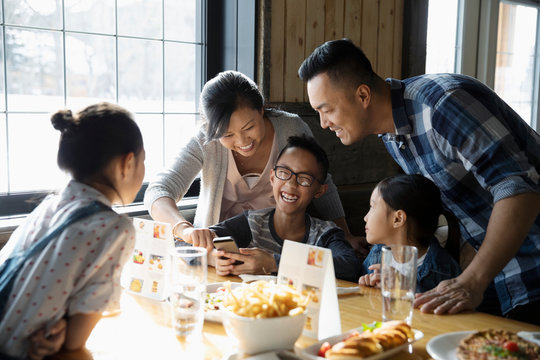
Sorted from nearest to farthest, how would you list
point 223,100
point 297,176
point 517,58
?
point 297,176 → point 223,100 → point 517,58

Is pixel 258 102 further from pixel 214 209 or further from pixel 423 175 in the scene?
pixel 423 175

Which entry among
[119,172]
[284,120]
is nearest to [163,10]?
[284,120]

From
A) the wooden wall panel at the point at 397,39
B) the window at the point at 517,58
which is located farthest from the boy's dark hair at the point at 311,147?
the window at the point at 517,58

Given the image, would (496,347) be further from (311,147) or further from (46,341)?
(311,147)

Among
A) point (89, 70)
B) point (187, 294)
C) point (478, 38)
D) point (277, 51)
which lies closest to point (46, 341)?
point (187, 294)

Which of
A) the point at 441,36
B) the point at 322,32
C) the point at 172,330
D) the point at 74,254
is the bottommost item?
the point at 172,330

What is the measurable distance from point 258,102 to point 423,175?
796 mm

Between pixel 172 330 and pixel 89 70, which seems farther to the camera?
pixel 89 70

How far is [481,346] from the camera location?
3.61ft

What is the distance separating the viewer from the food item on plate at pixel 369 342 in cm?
109

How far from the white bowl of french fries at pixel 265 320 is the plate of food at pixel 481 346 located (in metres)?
0.28

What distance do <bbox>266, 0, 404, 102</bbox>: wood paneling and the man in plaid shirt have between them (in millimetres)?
1125

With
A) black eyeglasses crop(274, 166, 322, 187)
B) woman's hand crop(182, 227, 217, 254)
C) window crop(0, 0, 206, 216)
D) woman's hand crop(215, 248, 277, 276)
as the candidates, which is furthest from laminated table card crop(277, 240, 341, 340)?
window crop(0, 0, 206, 216)

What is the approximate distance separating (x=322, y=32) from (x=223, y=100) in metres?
1.23
